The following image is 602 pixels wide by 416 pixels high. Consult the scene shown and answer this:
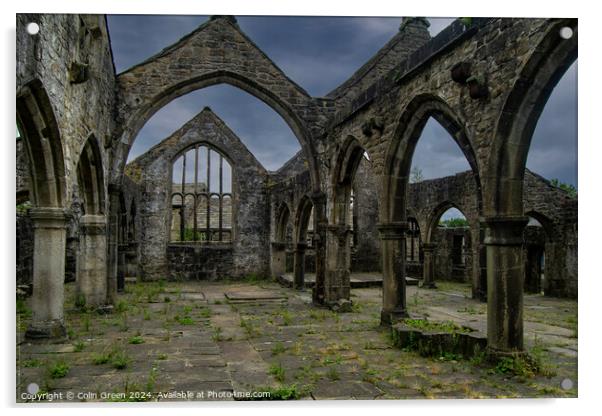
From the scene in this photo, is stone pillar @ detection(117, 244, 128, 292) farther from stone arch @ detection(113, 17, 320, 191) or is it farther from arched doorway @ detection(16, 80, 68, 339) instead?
arched doorway @ detection(16, 80, 68, 339)

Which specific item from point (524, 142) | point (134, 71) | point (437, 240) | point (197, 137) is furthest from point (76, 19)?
point (437, 240)

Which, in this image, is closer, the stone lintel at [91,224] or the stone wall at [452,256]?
the stone lintel at [91,224]

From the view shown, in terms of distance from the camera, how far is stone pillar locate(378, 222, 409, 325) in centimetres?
939

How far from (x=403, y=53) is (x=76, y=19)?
311 inches

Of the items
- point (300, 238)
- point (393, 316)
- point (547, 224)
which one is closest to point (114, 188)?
point (393, 316)

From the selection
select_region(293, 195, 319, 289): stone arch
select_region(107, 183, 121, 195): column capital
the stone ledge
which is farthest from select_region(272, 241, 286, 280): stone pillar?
the stone ledge

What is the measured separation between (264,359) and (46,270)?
340cm

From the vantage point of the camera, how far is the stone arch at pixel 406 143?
8.20 metres

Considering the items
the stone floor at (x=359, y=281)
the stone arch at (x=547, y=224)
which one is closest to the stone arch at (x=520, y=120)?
the stone arch at (x=547, y=224)

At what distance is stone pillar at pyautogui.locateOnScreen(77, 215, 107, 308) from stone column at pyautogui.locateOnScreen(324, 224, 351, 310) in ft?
16.4

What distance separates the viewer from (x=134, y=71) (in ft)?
39.1

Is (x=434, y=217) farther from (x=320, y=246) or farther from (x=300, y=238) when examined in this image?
(x=320, y=246)

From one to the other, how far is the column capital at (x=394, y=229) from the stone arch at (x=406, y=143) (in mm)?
84

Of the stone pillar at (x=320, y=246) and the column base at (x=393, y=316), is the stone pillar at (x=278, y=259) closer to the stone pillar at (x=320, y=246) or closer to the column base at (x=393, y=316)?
the stone pillar at (x=320, y=246)
